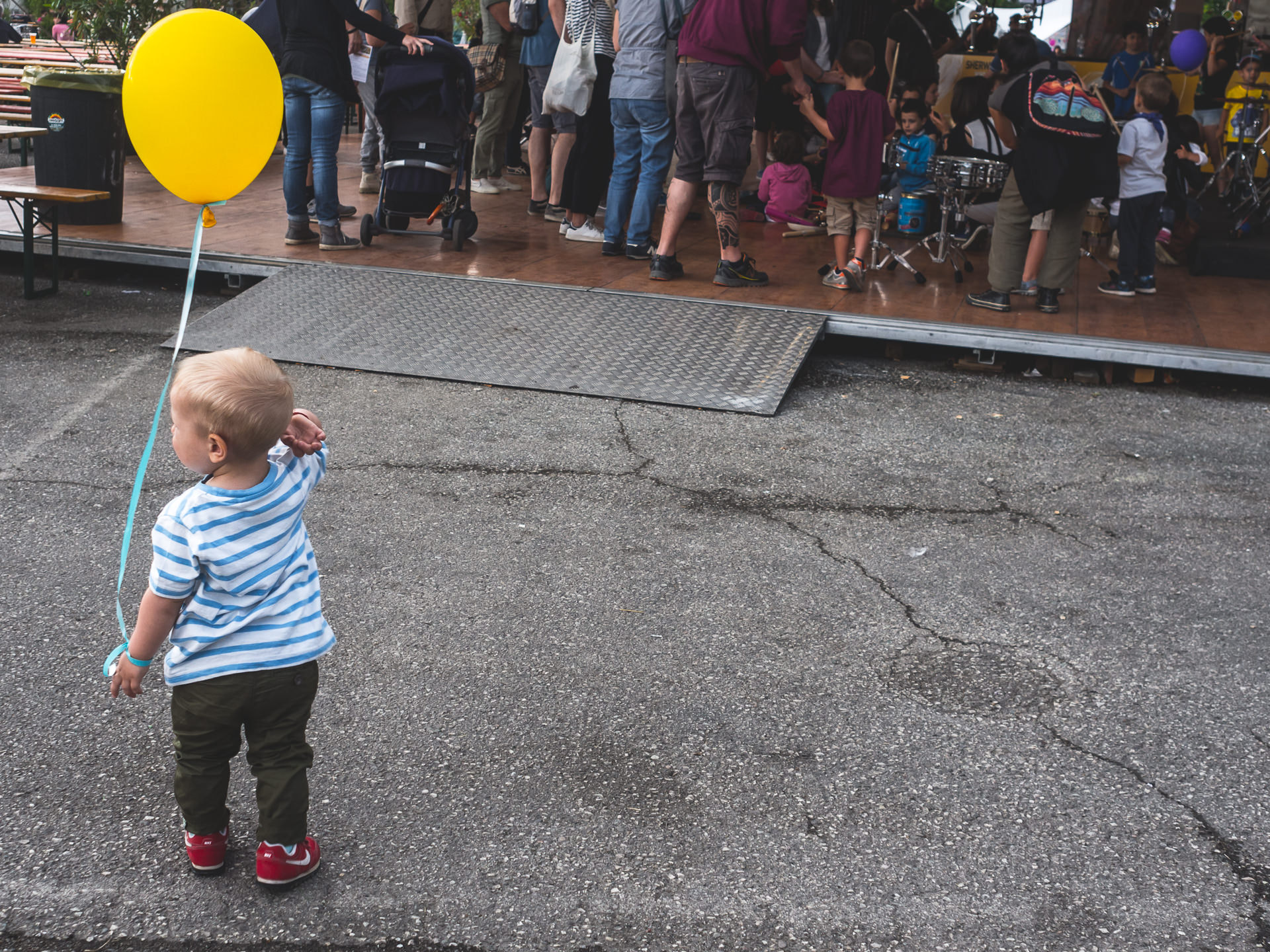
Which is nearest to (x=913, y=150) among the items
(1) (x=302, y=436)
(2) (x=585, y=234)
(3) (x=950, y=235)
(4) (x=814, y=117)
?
(3) (x=950, y=235)

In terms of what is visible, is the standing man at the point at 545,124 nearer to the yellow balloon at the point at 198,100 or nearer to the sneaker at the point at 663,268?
the sneaker at the point at 663,268

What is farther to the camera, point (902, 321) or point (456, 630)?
point (902, 321)

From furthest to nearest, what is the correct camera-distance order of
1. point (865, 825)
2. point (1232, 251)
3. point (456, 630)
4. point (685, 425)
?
point (1232, 251) < point (685, 425) < point (456, 630) < point (865, 825)

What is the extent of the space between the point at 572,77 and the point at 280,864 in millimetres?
6330

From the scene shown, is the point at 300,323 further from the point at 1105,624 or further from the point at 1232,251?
the point at 1232,251

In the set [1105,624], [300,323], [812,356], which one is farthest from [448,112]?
[1105,624]

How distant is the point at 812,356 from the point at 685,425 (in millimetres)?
1626

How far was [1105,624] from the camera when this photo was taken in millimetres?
3717

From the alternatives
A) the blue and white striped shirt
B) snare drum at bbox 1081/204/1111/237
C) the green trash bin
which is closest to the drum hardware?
snare drum at bbox 1081/204/1111/237

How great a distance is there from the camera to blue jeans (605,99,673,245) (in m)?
7.31

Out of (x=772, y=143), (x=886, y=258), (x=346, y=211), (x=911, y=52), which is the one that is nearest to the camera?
(x=886, y=258)

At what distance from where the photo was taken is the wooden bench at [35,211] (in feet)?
22.4

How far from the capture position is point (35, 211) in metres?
7.23

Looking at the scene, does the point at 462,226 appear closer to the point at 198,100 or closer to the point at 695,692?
the point at 198,100
